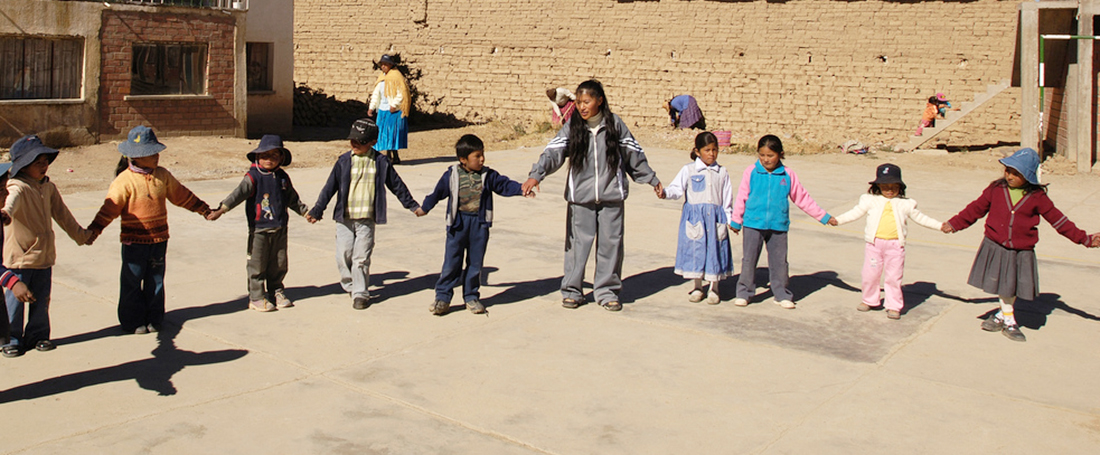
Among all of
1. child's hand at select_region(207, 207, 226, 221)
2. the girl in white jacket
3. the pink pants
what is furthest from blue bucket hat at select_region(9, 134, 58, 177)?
the pink pants

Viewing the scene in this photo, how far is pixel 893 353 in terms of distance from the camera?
597 cm

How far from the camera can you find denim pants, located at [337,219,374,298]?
265 inches

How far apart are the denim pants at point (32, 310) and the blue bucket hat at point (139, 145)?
856 mm

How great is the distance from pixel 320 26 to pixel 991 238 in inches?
822

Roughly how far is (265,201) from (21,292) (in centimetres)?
180

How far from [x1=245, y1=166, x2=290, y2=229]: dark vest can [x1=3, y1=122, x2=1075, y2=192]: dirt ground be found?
6.53m

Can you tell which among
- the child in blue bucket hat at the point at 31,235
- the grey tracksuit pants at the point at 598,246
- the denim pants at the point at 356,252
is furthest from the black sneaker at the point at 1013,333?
the child in blue bucket hat at the point at 31,235

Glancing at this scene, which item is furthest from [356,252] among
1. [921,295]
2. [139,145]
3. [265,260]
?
[921,295]

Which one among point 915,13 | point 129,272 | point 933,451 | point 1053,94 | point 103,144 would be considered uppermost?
point 915,13

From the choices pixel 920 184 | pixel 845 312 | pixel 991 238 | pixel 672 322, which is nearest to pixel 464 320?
pixel 672 322

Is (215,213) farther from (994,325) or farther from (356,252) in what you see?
(994,325)

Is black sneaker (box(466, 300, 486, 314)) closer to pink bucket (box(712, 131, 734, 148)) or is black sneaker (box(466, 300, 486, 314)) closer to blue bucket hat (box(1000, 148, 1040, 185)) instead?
blue bucket hat (box(1000, 148, 1040, 185))

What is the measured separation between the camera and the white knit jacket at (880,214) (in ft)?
21.9

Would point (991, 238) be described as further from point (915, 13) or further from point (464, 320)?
point (915, 13)
